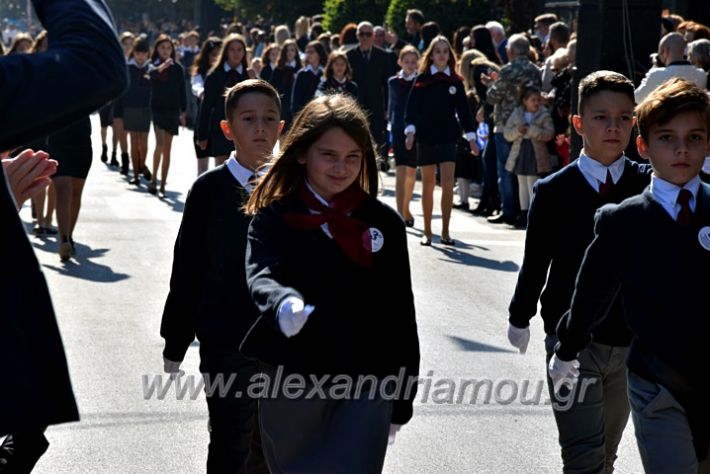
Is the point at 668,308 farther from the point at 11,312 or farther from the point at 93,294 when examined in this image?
the point at 93,294

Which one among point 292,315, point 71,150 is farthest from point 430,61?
point 292,315

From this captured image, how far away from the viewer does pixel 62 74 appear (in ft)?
8.23

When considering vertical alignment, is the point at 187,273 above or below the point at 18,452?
above

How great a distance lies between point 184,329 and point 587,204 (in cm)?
162

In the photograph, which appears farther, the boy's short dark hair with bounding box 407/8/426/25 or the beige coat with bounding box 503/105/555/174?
the boy's short dark hair with bounding box 407/8/426/25

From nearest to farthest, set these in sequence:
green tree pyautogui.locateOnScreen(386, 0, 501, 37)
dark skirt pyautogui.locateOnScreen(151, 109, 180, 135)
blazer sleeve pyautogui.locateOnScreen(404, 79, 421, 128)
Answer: blazer sleeve pyautogui.locateOnScreen(404, 79, 421, 128), dark skirt pyautogui.locateOnScreen(151, 109, 180, 135), green tree pyautogui.locateOnScreen(386, 0, 501, 37)

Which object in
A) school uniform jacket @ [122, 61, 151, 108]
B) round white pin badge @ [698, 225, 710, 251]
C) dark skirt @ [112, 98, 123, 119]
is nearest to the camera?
round white pin badge @ [698, 225, 710, 251]

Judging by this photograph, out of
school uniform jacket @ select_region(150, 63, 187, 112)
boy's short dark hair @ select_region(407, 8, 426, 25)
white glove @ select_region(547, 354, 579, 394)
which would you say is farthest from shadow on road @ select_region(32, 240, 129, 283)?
boy's short dark hair @ select_region(407, 8, 426, 25)

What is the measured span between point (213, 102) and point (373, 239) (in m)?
10.6

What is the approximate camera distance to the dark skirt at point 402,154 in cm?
1473

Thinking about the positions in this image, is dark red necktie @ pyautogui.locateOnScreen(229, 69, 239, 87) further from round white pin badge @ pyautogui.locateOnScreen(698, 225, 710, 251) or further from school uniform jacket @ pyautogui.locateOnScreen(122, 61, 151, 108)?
round white pin badge @ pyautogui.locateOnScreen(698, 225, 710, 251)

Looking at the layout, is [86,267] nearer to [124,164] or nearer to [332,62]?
[332,62]

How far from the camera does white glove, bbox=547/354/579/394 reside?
4.96 m

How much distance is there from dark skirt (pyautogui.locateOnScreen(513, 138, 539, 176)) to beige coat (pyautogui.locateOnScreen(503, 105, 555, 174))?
4cm
